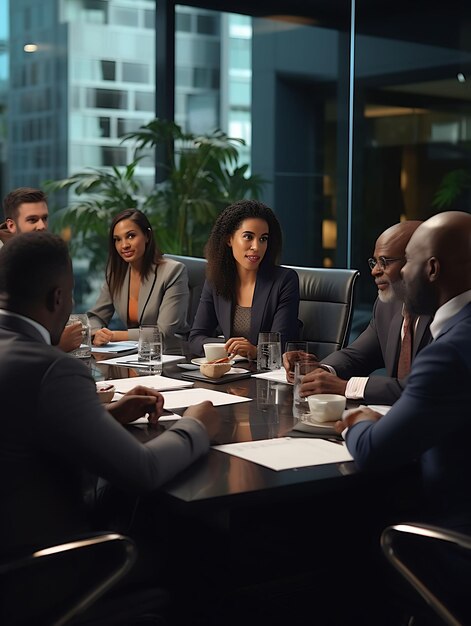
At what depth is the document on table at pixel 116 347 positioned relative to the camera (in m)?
3.86

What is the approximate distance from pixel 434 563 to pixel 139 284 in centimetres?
303

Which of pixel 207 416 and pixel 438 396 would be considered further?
pixel 207 416

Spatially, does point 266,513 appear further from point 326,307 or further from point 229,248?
point 229,248

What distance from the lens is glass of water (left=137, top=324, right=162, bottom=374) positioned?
10.9ft

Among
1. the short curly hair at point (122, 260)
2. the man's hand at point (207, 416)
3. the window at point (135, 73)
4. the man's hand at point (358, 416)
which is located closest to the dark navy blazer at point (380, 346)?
the man's hand at point (358, 416)

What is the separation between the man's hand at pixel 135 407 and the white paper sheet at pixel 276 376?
2.51 ft

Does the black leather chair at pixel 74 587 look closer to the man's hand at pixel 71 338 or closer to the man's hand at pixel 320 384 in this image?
the man's hand at pixel 320 384

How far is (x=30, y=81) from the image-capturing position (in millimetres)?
6594

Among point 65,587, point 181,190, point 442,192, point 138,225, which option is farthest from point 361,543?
point 181,190

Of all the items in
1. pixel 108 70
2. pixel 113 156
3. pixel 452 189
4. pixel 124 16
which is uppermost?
pixel 124 16

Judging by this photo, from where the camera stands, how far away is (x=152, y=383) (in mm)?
3068

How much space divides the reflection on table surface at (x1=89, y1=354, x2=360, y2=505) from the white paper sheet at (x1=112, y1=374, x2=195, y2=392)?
352 mm

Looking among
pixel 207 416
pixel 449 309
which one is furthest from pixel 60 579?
pixel 449 309

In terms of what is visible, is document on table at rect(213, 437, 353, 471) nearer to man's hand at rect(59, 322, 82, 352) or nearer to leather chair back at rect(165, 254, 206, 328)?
man's hand at rect(59, 322, 82, 352)
